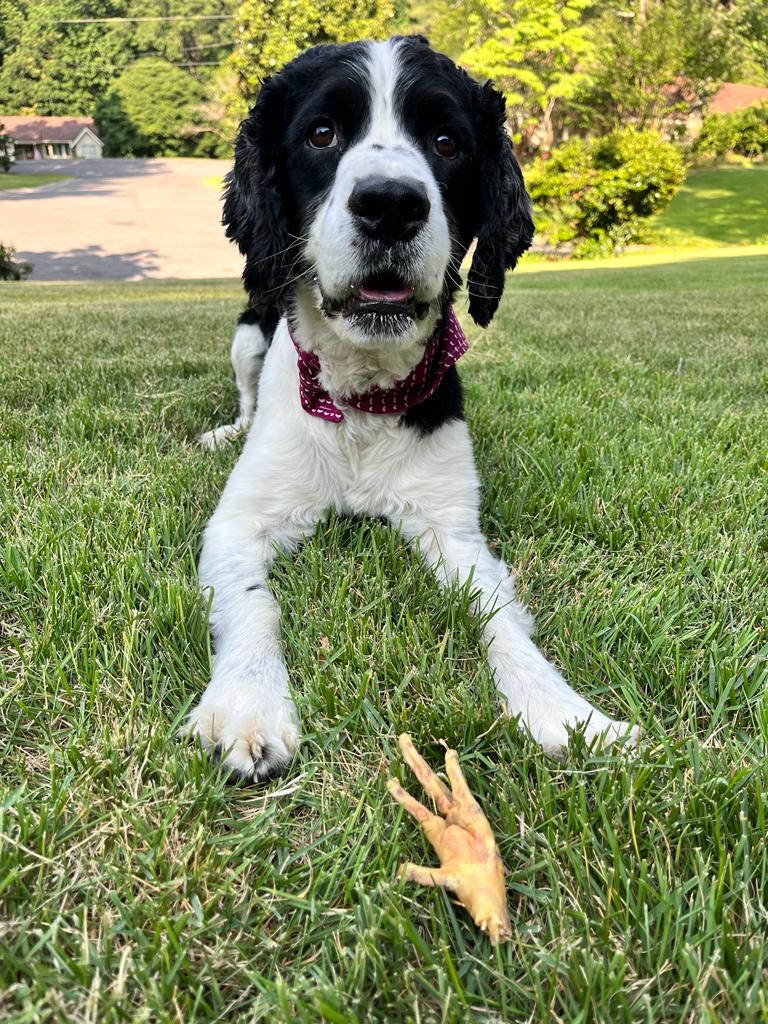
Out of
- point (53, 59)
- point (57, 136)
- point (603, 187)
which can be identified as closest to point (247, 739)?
point (603, 187)

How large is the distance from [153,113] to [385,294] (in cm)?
7323

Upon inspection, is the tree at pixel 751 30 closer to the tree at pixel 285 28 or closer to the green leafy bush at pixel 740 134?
the green leafy bush at pixel 740 134

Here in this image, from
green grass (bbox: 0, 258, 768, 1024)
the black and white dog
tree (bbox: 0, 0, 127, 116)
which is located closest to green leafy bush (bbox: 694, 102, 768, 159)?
the black and white dog

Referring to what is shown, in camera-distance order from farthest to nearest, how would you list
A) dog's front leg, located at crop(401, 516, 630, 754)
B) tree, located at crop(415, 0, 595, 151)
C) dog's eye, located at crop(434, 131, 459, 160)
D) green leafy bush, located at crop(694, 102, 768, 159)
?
green leafy bush, located at crop(694, 102, 768, 159) → tree, located at crop(415, 0, 595, 151) → dog's eye, located at crop(434, 131, 459, 160) → dog's front leg, located at crop(401, 516, 630, 754)

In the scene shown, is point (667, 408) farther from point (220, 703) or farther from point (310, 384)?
point (220, 703)

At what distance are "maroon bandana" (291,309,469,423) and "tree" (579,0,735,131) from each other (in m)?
32.0

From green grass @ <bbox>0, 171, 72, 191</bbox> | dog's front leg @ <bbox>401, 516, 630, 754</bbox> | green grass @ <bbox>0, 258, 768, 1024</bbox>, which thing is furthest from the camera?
green grass @ <bbox>0, 171, 72, 191</bbox>

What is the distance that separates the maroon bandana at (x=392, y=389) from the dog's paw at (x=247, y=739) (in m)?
1.35

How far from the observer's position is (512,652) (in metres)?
1.86

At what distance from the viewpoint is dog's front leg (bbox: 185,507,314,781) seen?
5.00 ft

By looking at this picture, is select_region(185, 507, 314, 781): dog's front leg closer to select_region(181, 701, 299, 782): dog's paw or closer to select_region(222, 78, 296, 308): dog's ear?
select_region(181, 701, 299, 782): dog's paw

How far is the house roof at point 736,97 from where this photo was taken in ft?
155

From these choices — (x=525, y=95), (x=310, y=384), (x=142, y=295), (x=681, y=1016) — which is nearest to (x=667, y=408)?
(x=310, y=384)

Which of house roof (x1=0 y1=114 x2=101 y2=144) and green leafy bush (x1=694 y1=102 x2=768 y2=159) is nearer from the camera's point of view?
green leafy bush (x1=694 y1=102 x2=768 y2=159)
